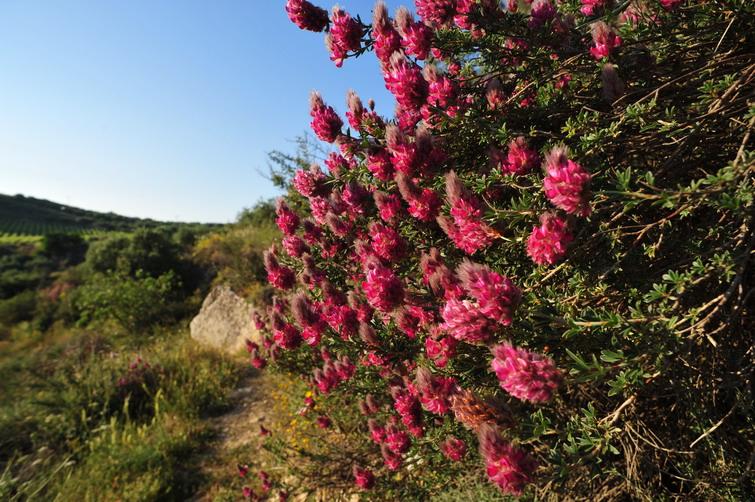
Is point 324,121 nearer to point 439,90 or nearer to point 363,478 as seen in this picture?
point 439,90

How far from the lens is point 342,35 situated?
1881 millimetres

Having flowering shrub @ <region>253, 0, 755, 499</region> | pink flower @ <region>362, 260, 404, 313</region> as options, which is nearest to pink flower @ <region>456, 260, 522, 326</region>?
flowering shrub @ <region>253, 0, 755, 499</region>

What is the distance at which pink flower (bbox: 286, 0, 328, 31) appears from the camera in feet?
6.50

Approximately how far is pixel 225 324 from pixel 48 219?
58.2 meters

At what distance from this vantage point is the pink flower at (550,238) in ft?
4.10

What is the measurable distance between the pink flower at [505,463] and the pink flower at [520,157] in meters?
1.02

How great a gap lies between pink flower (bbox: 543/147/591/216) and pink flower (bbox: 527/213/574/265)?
0.08 m

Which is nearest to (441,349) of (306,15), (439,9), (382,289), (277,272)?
(382,289)

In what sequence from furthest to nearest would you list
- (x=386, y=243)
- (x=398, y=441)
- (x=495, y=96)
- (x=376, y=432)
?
(x=376, y=432)
(x=398, y=441)
(x=386, y=243)
(x=495, y=96)

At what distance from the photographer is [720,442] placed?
5.24 ft

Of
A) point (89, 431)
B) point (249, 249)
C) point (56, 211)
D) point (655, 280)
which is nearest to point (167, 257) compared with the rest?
point (249, 249)

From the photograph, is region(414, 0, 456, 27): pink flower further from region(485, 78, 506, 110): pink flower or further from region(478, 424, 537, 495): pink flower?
region(478, 424, 537, 495): pink flower

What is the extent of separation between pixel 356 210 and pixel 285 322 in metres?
0.85

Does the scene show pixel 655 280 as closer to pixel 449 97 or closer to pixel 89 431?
pixel 449 97
